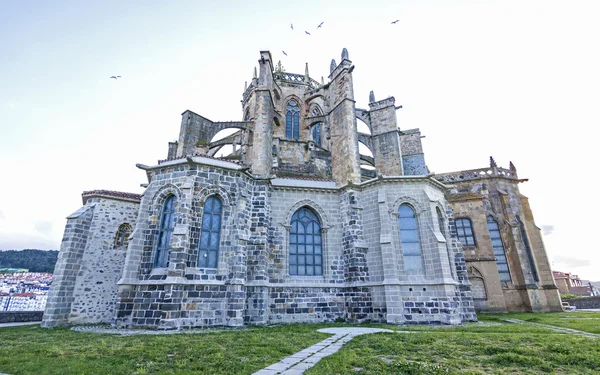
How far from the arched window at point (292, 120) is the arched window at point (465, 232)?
44.1 feet

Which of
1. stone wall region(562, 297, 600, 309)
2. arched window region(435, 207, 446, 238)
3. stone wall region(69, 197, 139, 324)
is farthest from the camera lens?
stone wall region(562, 297, 600, 309)

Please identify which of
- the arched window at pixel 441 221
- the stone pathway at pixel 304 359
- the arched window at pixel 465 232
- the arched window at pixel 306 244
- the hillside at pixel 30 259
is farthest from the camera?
the hillside at pixel 30 259

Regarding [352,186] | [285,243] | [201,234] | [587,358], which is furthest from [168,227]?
[587,358]

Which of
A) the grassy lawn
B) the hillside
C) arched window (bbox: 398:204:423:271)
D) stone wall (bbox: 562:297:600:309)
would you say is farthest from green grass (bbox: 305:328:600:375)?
the hillside

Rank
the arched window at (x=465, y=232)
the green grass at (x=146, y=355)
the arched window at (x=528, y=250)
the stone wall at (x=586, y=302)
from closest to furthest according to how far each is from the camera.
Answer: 1. the green grass at (x=146, y=355)
2. the arched window at (x=528, y=250)
3. the arched window at (x=465, y=232)
4. the stone wall at (x=586, y=302)

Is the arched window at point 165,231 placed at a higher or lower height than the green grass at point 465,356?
higher

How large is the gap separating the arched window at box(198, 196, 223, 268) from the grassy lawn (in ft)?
13.5

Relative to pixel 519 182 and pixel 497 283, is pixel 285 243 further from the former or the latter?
pixel 519 182

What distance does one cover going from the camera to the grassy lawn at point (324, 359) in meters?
4.51

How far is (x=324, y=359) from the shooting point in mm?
5160

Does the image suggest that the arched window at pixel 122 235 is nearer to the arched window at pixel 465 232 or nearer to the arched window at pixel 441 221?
the arched window at pixel 441 221

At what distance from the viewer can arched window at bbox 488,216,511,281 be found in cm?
1859

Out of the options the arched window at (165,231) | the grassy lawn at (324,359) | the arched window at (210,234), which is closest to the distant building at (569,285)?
the grassy lawn at (324,359)

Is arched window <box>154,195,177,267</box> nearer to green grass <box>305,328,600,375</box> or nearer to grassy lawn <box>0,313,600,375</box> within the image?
grassy lawn <box>0,313,600,375</box>
